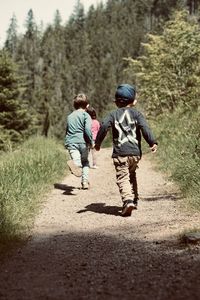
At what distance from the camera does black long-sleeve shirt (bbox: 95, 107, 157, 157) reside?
6.41 m

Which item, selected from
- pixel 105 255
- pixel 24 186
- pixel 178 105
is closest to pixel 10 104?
pixel 178 105

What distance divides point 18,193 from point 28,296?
352 cm

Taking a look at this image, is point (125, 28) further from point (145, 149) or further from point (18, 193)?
point (18, 193)

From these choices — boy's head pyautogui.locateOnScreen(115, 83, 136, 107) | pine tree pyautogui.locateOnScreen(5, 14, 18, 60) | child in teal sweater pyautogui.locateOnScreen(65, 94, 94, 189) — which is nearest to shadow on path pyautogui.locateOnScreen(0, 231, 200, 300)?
boy's head pyautogui.locateOnScreen(115, 83, 136, 107)

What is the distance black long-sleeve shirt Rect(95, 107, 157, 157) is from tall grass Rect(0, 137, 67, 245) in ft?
4.79

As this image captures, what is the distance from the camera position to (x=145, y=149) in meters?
14.7

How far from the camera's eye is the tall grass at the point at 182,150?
7184 mm

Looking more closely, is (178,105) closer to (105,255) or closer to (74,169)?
(74,169)

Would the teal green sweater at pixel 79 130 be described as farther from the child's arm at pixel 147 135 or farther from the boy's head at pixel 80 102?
the child's arm at pixel 147 135

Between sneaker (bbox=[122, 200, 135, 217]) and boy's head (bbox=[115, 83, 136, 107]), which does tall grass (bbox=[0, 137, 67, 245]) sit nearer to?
sneaker (bbox=[122, 200, 135, 217])

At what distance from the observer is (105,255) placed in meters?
4.45

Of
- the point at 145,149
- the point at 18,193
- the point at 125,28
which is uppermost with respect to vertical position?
the point at 125,28

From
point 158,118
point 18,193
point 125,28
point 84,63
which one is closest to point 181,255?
point 18,193

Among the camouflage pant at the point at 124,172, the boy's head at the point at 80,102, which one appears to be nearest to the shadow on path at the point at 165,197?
the camouflage pant at the point at 124,172
